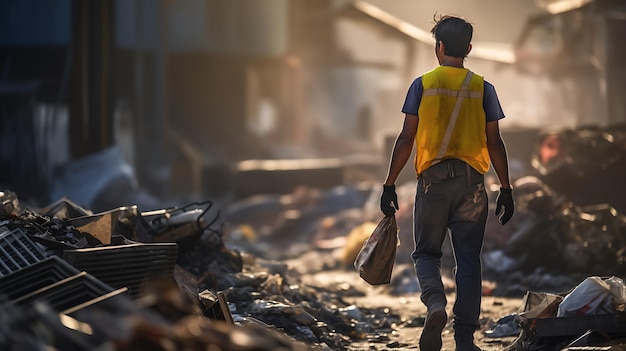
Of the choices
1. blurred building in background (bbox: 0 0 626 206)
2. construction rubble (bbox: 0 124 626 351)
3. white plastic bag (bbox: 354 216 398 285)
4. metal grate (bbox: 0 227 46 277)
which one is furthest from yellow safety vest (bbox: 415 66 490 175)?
blurred building in background (bbox: 0 0 626 206)

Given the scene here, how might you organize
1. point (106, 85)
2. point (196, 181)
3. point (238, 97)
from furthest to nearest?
point (238, 97) → point (196, 181) → point (106, 85)

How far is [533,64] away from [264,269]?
17745 millimetres

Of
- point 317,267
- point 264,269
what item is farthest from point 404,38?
point 264,269

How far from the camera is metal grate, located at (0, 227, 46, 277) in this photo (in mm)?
5871

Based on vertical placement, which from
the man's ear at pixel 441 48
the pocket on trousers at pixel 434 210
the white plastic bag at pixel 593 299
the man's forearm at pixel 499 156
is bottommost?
the white plastic bag at pixel 593 299

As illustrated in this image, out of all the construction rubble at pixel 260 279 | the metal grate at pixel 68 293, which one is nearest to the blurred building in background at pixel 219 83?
the construction rubble at pixel 260 279

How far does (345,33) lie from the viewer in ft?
127

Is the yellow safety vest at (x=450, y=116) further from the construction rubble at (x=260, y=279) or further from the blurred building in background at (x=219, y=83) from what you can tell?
the blurred building in background at (x=219, y=83)

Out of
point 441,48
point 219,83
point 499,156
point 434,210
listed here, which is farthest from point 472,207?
point 219,83

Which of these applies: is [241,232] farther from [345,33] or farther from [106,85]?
[345,33]

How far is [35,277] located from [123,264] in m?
0.61

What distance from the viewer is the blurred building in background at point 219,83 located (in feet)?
53.9

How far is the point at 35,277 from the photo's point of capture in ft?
16.9

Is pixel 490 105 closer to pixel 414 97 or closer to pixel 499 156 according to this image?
pixel 499 156
